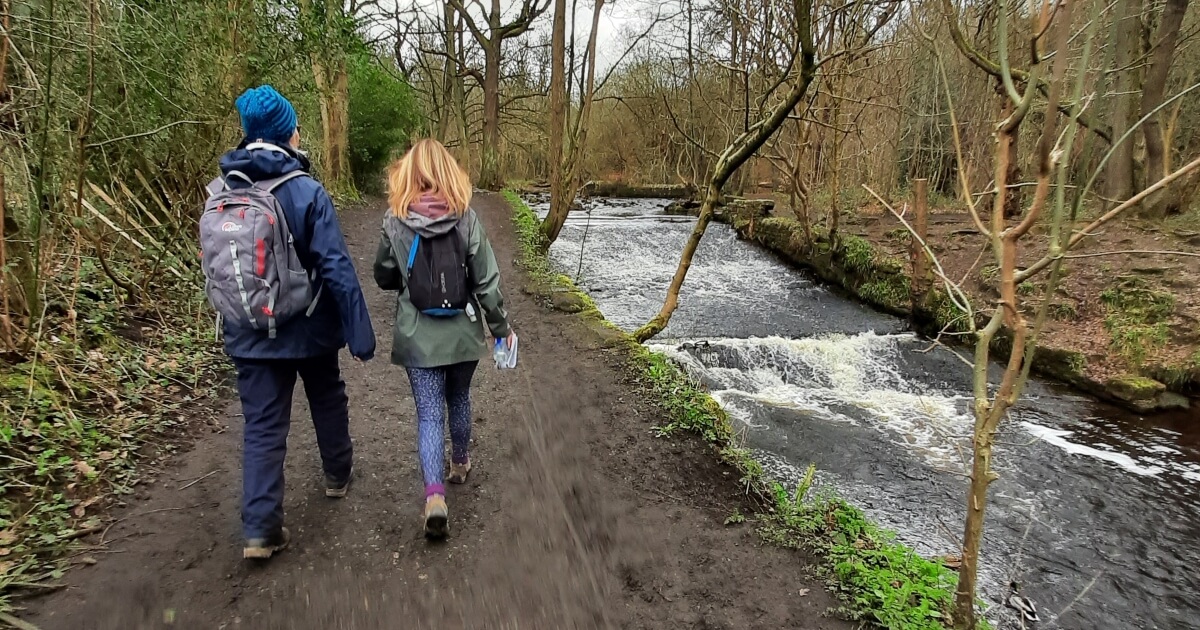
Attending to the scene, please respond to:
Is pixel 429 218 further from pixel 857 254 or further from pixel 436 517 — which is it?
pixel 857 254

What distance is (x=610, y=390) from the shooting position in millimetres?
5547

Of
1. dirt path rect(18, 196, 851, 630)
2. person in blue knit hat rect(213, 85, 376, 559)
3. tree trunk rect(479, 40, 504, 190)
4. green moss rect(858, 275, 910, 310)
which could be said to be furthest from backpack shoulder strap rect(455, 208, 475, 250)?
tree trunk rect(479, 40, 504, 190)

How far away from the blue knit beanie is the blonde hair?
0.47 metres

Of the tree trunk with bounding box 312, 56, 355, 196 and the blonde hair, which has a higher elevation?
the tree trunk with bounding box 312, 56, 355, 196

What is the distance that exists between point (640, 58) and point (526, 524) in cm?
2938

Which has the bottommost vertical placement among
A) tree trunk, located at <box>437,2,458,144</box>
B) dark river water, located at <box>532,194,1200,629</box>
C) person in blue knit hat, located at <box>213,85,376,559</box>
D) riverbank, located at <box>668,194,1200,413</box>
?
dark river water, located at <box>532,194,1200,629</box>

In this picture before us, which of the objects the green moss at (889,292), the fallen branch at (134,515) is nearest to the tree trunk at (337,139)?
the green moss at (889,292)

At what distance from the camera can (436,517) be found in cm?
308

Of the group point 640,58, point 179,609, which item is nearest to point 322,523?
point 179,609

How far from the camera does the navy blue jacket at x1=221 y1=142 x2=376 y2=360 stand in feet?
9.07

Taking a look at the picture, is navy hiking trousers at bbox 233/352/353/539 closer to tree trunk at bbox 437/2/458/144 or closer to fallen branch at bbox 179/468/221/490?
fallen branch at bbox 179/468/221/490

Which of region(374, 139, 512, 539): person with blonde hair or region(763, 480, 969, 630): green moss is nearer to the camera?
region(763, 480, 969, 630): green moss

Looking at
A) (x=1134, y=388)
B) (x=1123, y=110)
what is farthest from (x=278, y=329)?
(x=1123, y=110)

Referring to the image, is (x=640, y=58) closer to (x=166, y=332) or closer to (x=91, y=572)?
(x=166, y=332)
